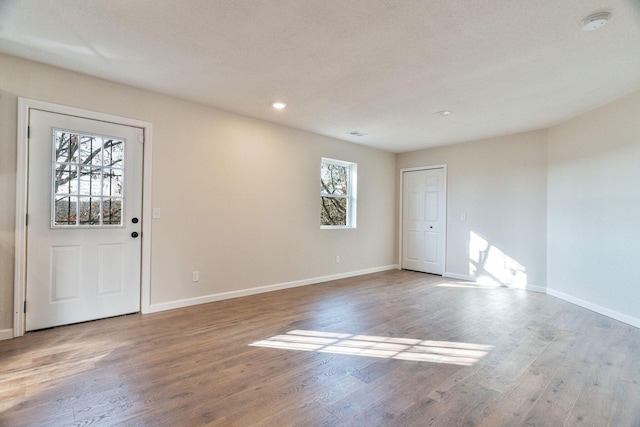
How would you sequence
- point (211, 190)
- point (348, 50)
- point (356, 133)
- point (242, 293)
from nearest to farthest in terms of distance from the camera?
1. point (348, 50)
2. point (211, 190)
3. point (242, 293)
4. point (356, 133)

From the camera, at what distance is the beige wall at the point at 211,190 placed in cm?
279

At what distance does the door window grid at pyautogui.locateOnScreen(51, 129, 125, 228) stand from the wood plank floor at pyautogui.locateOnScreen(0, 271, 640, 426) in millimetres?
1135

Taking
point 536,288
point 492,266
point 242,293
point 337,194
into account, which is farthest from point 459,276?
point 242,293

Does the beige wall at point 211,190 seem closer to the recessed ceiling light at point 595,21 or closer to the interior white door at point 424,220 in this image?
the interior white door at point 424,220

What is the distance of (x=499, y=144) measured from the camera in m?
5.23

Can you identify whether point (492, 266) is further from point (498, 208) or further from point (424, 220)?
point (424, 220)

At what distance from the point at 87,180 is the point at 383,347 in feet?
11.3

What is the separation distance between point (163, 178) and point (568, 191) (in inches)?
217

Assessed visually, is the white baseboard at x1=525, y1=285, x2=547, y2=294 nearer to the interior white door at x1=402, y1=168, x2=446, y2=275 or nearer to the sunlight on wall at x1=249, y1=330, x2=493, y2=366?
the interior white door at x1=402, y1=168, x2=446, y2=275

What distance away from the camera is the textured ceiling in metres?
2.05

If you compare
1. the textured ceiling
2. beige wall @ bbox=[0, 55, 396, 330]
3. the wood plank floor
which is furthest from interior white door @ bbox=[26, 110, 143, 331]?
the textured ceiling

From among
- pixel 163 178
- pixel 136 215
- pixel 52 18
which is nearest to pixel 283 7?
pixel 52 18

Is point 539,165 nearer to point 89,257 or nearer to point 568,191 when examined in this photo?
point 568,191

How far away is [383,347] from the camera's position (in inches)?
105
